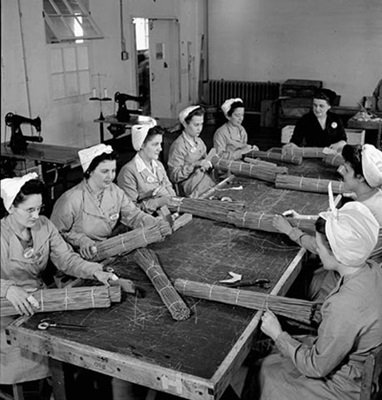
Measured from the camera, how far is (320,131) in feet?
18.2

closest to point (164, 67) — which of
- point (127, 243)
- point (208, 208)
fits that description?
point (208, 208)

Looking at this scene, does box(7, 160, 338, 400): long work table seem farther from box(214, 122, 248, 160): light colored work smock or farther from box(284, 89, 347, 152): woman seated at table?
box(284, 89, 347, 152): woman seated at table

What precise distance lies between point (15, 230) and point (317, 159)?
3.53m

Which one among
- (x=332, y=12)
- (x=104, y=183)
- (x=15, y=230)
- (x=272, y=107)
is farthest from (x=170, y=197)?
(x=332, y=12)

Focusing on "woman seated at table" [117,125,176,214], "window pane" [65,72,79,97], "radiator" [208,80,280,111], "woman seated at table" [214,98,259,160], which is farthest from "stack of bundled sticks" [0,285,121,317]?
"radiator" [208,80,280,111]

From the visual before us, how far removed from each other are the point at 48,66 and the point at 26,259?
532 cm

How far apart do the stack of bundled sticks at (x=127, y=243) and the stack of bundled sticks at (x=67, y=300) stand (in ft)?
1.96

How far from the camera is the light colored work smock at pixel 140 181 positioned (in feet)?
13.5

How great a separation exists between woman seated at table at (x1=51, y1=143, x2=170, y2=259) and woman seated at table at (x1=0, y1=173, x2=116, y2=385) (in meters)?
0.37

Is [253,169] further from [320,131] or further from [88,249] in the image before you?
[88,249]

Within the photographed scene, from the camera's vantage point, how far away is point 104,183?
3.45 metres

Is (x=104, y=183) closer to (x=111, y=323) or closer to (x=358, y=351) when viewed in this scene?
(x=111, y=323)

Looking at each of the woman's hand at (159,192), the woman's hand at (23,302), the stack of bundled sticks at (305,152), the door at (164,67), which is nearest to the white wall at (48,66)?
the door at (164,67)

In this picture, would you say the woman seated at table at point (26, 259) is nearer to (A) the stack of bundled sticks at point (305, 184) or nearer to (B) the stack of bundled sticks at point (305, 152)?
(A) the stack of bundled sticks at point (305, 184)
